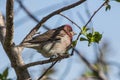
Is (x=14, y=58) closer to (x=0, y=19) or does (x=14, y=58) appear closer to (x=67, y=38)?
(x=0, y=19)

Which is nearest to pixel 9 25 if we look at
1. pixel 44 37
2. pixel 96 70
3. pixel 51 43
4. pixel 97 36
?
pixel 97 36

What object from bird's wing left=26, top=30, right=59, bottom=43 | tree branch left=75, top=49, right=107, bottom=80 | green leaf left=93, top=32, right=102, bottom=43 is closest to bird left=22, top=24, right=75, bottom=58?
bird's wing left=26, top=30, right=59, bottom=43

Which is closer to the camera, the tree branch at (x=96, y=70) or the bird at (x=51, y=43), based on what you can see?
the tree branch at (x=96, y=70)

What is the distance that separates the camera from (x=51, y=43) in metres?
5.78

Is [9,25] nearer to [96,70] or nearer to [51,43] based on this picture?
Answer: [96,70]

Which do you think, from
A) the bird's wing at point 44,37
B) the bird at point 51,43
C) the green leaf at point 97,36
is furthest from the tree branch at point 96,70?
the bird's wing at point 44,37

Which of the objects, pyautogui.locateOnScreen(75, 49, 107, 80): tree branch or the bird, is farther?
the bird

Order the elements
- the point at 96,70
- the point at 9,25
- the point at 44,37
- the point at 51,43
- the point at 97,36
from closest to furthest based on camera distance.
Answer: the point at 9,25 → the point at 97,36 → the point at 96,70 → the point at 44,37 → the point at 51,43

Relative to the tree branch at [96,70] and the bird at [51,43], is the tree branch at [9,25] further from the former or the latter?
the bird at [51,43]

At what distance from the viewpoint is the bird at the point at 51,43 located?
533 cm

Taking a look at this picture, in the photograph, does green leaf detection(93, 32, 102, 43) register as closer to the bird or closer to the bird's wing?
the bird

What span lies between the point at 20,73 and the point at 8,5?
31.0 inches

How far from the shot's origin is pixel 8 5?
10.9 feet

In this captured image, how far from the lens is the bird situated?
5332 millimetres
